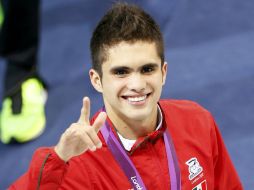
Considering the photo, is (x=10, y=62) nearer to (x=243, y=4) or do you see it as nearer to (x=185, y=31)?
(x=185, y=31)

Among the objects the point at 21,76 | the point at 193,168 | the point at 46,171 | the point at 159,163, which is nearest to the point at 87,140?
the point at 46,171

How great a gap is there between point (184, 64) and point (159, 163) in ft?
6.99

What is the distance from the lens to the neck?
5.90ft

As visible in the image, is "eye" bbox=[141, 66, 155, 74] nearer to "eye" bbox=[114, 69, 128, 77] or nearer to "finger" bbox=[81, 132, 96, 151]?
"eye" bbox=[114, 69, 128, 77]

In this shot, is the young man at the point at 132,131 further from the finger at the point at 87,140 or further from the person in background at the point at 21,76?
the person in background at the point at 21,76

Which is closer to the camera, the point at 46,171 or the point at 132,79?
the point at 46,171

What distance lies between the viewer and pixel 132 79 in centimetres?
170

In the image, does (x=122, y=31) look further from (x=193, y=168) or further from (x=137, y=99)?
(x=193, y=168)

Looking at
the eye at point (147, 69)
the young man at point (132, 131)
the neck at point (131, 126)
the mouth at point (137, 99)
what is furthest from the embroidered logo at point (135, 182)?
the eye at point (147, 69)

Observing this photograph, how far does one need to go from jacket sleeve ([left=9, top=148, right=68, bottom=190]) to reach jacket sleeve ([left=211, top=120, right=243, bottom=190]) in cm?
72

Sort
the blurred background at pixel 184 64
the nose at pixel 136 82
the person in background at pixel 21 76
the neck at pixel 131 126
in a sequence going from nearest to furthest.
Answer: the nose at pixel 136 82 < the neck at pixel 131 126 < the blurred background at pixel 184 64 < the person in background at pixel 21 76

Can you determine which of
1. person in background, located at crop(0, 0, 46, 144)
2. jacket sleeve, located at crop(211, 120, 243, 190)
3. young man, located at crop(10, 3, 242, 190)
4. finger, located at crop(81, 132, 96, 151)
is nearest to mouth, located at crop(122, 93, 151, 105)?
young man, located at crop(10, 3, 242, 190)

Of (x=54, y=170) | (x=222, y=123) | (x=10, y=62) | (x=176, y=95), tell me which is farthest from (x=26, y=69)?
(x=54, y=170)

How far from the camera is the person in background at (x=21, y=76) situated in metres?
3.45
